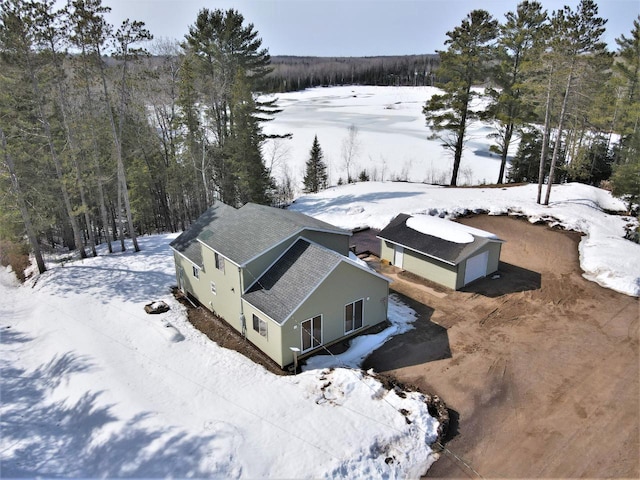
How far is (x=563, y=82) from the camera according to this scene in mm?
24156

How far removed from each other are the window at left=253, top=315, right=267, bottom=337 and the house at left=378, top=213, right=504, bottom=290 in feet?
29.8

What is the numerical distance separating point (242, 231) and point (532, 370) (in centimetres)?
1128

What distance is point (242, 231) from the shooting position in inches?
626

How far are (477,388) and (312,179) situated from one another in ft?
113

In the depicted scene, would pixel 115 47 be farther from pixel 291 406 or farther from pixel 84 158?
pixel 291 406

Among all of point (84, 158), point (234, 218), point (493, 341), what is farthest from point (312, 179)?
point (493, 341)

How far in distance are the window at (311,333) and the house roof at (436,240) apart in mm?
7550

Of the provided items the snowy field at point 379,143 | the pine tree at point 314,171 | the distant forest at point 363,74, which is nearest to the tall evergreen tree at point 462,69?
the snowy field at point 379,143

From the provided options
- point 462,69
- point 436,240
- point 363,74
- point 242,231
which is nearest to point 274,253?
point 242,231

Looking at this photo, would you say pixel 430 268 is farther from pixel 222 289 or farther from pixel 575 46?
pixel 575 46

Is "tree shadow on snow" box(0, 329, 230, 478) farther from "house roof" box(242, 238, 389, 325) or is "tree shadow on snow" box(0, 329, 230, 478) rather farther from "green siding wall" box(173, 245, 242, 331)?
"green siding wall" box(173, 245, 242, 331)

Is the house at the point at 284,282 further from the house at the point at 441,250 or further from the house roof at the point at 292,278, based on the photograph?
the house at the point at 441,250

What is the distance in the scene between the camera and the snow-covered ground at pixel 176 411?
9.36 meters


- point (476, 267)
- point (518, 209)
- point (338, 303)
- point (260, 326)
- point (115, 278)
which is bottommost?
point (115, 278)
